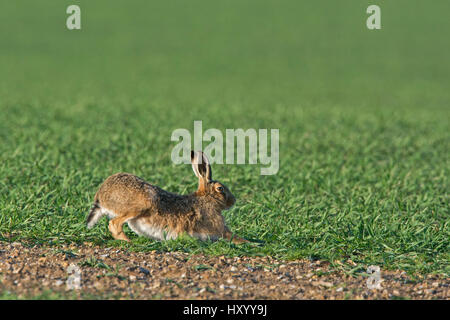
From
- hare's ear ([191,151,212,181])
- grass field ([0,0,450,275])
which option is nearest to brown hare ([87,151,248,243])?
hare's ear ([191,151,212,181])

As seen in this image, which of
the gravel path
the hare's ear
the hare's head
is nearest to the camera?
the gravel path

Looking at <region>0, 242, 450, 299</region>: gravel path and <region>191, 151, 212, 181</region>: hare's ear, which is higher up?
<region>191, 151, 212, 181</region>: hare's ear

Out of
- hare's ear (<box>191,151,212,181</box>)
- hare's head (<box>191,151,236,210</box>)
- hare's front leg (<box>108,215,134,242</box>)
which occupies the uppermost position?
hare's ear (<box>191,151,212,181</box>)

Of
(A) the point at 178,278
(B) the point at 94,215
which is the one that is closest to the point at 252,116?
(B) the point at 94,215

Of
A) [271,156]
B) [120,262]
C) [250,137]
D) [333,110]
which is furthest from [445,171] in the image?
[333,110]

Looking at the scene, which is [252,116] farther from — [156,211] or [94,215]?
[156,211]

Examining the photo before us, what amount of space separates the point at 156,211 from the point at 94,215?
72 centimetres

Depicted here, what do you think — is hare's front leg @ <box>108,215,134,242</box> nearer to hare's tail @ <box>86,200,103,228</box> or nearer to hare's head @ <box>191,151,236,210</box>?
hare's tail @ <box>86,200,103,228</box>

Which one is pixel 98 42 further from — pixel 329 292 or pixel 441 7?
pixel 329 292

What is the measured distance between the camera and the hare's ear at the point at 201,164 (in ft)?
23.2

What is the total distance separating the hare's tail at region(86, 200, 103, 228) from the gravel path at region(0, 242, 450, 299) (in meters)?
0.42

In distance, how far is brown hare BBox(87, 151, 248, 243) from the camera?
267 inches

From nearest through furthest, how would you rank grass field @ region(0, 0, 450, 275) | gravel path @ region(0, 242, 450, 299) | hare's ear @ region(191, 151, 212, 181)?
1. gravel path @ region(0, 242, 450, 299)
2. hare's ear @ region(191, 151, 212, 181)
3. grass field @ region(0, 0, 450, 275)
